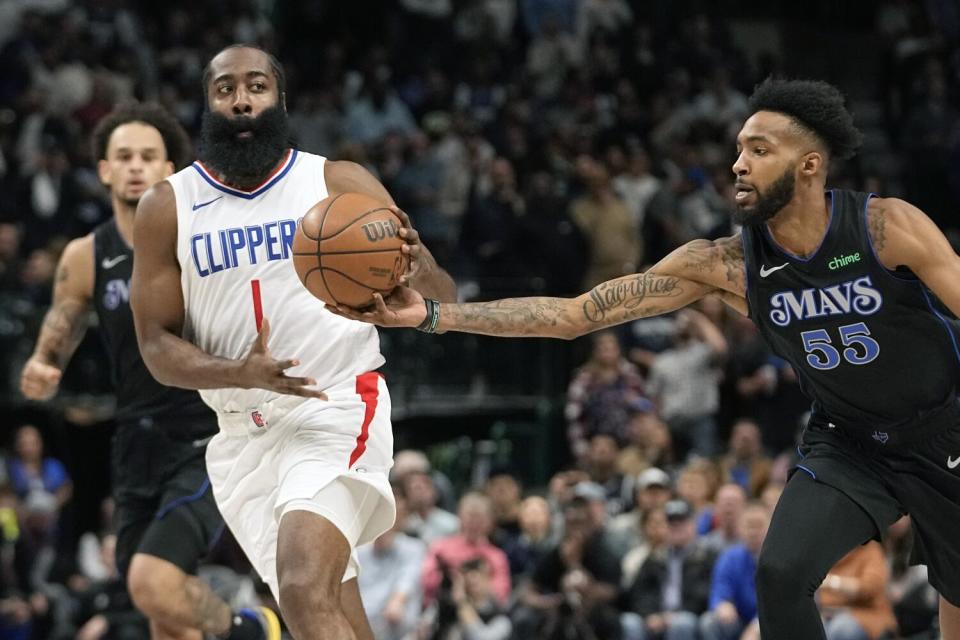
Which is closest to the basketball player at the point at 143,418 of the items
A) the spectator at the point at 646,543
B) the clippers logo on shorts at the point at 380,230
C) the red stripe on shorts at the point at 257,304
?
the red stripe on shorts at the point at 257,304

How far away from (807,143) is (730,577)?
15.5 ft

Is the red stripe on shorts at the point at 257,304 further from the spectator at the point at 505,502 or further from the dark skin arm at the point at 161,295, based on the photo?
the spectator at the point at 505,502

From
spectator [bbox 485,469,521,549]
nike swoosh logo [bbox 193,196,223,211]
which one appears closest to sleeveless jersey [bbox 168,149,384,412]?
nike swoosh logo [bbox 193,196,223,211]

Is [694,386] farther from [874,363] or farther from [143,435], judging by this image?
[874,363]

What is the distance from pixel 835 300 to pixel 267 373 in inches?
80.1

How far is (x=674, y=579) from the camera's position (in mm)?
10289

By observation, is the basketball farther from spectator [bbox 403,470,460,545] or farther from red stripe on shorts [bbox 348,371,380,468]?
spectator [bbox 403,470,460,545]

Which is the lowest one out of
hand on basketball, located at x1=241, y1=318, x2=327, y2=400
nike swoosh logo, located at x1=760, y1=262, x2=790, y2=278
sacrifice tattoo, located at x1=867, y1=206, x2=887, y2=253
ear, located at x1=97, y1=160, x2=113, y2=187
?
hand on basketball, located at x1=241, y1=318, x2=327, y2=400

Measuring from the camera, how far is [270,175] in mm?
5922

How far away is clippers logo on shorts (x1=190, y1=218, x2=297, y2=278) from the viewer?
18.9 ft

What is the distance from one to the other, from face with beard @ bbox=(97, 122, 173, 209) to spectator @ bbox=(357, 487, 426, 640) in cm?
418

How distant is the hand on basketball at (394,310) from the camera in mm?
5312

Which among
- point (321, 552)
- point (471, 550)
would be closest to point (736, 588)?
point (471, 550)

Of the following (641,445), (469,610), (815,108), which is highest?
(815,108)
